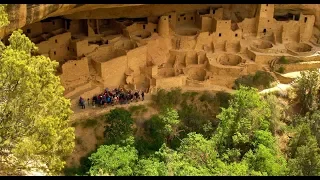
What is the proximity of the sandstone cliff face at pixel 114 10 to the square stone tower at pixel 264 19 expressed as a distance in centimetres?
49

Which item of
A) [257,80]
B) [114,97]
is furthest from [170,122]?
[257,80]

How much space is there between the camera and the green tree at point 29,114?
33.0 ft

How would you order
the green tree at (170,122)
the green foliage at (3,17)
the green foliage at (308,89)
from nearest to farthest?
the green foliage at (3,17) → the green tree at (170,122) → the green foliage at (308,89)

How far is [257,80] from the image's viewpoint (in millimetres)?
19797

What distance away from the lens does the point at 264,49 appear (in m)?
20.8

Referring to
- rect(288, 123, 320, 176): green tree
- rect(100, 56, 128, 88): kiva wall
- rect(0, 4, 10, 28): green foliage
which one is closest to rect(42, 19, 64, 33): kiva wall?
rect(100, 56, 128, 88): kiva wall

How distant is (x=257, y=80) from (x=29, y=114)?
11.8 m

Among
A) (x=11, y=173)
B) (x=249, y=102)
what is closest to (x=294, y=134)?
(x=249, y=102)

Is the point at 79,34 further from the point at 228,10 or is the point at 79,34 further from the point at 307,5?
the point at 307,5

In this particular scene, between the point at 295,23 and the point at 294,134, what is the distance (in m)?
6.25

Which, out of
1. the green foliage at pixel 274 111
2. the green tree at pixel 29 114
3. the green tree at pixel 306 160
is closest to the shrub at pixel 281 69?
the green foliage at pixel 274 111

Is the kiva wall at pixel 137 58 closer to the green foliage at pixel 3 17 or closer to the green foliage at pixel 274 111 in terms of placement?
the green foliage at pixel 274 111

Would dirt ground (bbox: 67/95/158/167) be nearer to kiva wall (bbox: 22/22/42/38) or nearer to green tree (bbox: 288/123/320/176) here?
kiva wall (bbox: 22/22/42/38)

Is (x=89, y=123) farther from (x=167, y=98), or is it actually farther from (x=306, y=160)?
(x=306, y=160)
